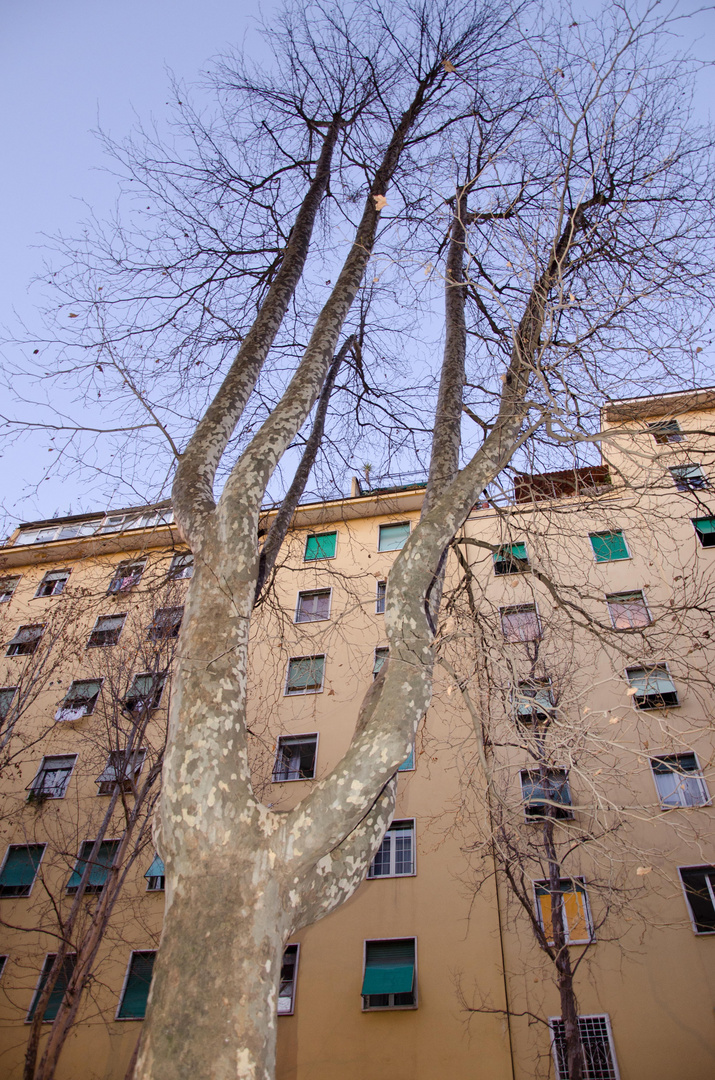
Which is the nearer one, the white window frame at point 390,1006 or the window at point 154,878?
the white window frame at point 390,1006

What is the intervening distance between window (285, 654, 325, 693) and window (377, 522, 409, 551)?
13.8 ft

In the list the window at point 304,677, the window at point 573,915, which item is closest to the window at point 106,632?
the window at point 304,677

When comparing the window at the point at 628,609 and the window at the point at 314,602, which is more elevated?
the window at the point at 314,602

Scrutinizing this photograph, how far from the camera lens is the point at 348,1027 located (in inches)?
456

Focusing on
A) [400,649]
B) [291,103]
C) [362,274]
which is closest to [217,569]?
[400,649]

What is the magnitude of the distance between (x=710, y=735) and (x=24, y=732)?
15961 mm

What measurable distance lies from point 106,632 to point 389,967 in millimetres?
10226

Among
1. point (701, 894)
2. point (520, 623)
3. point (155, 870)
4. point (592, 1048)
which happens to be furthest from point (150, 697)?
point (701, 894)

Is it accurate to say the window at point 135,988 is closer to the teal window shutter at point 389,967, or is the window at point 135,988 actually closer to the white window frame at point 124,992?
the white window frame at point 124,992

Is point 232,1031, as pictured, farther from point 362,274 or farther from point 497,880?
point 497,880

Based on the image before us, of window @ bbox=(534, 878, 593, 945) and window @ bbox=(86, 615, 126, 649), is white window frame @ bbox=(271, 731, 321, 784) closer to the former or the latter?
window @ bbox=(86, 615, 126, 649)

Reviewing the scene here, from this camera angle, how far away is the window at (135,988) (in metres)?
12.5

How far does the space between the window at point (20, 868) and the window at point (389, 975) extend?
7.47 meters

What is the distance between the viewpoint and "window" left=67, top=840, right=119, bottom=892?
13.5 metres
